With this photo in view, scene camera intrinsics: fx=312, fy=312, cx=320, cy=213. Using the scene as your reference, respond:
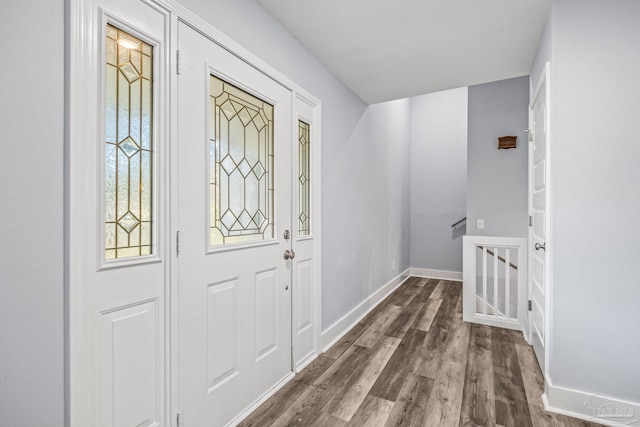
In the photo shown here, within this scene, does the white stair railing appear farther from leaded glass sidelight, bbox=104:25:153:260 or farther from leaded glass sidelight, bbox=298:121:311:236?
leaded glass sidelight, bbox=104:25:153:260

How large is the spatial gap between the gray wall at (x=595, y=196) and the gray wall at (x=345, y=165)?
1.62 metres

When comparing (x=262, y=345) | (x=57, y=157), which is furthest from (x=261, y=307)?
(x=57, y=157)

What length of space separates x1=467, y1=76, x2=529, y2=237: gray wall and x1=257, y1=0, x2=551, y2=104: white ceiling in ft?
2.62

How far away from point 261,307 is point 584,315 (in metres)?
1.94

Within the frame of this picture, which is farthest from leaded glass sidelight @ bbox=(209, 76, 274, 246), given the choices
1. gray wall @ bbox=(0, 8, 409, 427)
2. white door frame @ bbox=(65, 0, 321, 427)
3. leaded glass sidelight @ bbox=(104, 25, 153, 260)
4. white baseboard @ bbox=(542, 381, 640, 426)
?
white baseboard @ bbox=(542, 381, 640, 426)

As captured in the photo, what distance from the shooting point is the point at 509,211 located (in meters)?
3.54

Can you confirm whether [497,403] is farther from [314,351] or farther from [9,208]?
[9,208]

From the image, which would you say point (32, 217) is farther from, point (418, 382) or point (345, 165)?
point (345, 165)

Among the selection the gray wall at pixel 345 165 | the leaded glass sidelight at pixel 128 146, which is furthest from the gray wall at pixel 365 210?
the leaded glass sidelight at pixel 128 146

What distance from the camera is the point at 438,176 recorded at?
549 cm

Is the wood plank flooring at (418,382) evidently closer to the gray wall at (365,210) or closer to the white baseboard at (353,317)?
the white baseboard at (353,317)

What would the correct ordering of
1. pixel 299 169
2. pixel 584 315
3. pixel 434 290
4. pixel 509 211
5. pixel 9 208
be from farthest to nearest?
pixel 434 290
pixel 509 211
pixel 299 169
pixel 584 315
pixel 9 208

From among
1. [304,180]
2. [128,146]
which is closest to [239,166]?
[128,146]

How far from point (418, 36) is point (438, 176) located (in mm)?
3590
